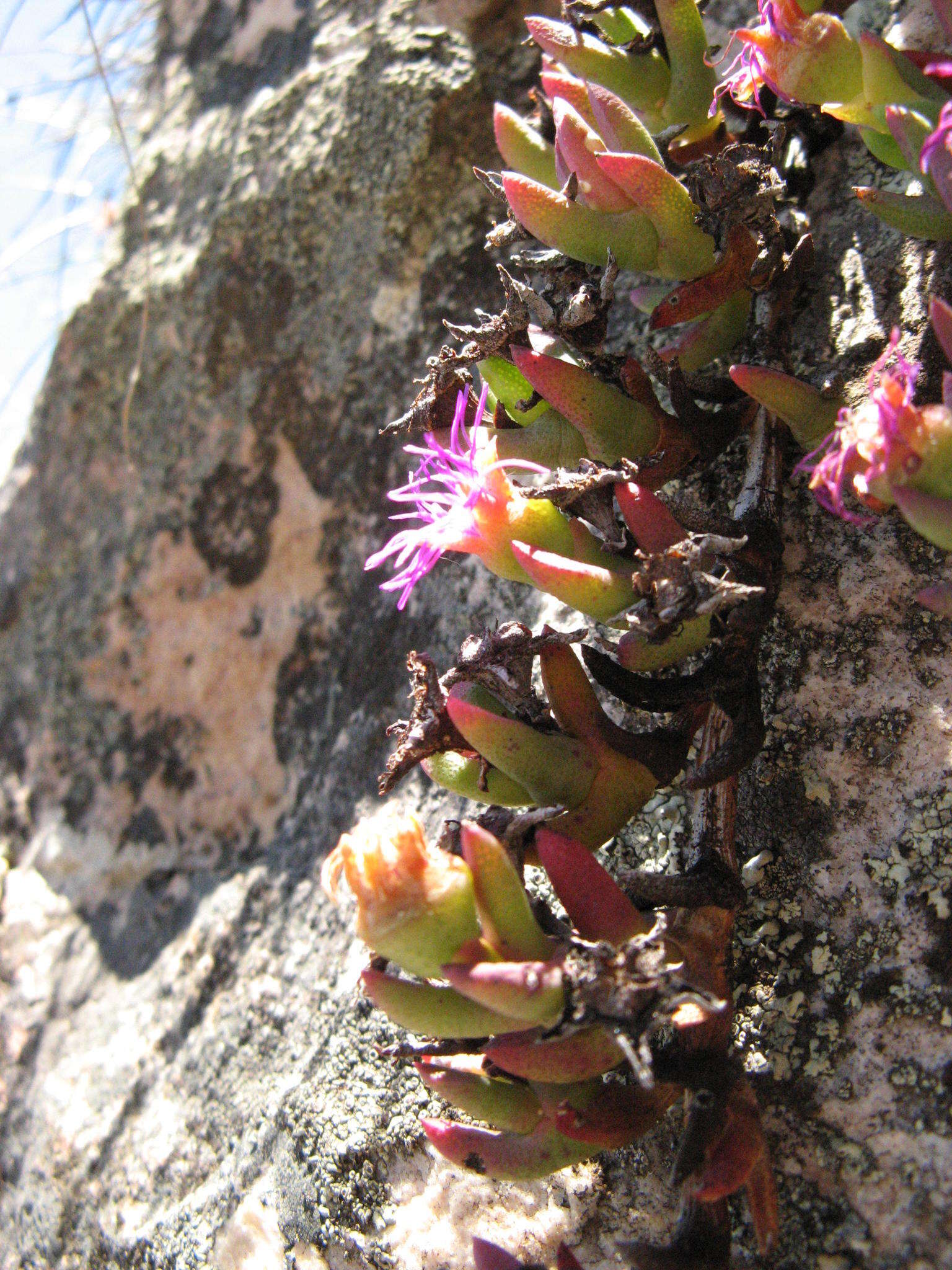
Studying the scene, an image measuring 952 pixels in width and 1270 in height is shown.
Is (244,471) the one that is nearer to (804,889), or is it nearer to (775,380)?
(775,380)

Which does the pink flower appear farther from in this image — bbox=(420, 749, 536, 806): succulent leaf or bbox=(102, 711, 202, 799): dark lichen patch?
bbox=(102, 711, 202, 799): dark lichen patch

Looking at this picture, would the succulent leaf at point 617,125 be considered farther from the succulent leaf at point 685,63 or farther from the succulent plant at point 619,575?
the succulent leaf at point 685,63

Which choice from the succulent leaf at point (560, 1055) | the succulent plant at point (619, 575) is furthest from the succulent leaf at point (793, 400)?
the succulent leaf at point (560, 1055)

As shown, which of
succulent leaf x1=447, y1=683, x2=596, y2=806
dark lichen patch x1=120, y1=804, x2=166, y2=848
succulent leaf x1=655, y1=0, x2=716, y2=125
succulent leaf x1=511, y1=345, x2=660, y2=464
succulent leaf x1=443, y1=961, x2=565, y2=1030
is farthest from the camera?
dark lichen patch x1=120, y1=804, x2=166, y2=848

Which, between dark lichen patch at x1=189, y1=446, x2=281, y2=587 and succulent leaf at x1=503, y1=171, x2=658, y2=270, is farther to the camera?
dark lichen patch at x1=189, y1=446, x2=281, y2=587

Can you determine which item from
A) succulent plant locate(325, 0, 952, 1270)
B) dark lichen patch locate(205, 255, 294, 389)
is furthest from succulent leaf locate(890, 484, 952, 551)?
dark lichen patch locate(205, 255, 294, 389)

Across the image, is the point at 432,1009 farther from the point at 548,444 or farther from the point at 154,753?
the point at 154,753

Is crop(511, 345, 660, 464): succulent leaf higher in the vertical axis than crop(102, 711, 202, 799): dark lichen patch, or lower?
higher
